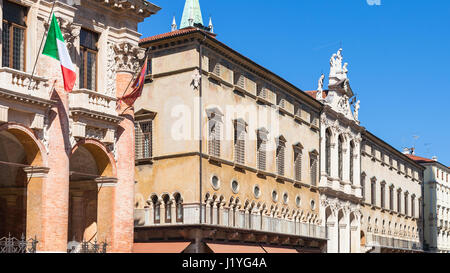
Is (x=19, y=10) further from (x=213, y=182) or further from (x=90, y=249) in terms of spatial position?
(x=213, y=182)

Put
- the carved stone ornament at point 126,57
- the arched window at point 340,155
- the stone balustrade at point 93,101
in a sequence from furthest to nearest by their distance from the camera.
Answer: the arched window at point 340,155 < the carved stone ornament at point 126,57 < the stone balustrade at point 93,101

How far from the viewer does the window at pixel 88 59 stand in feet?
89.3

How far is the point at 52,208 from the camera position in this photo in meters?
24.8

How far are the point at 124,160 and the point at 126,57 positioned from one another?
13.0ft

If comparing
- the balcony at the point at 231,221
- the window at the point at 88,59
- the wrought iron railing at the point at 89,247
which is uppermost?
the window at the point at 88,59

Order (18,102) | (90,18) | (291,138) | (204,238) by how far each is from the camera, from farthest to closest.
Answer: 1. (291,138)
2. (204,238)
3. (90,18)
4. (18,102)

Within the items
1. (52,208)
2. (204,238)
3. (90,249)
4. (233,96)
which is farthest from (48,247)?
(233,96)

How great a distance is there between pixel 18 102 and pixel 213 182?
15887 millimetres

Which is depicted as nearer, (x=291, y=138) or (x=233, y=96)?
(x=233, y=96)

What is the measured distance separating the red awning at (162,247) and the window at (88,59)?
10.3 m

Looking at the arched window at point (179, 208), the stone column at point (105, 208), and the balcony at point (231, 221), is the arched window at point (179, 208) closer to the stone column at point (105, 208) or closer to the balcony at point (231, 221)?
the balcony at point (231, 221)

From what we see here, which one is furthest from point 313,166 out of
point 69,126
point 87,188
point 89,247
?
point 69,126

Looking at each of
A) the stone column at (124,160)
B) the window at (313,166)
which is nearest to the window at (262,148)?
the window at (313,166)

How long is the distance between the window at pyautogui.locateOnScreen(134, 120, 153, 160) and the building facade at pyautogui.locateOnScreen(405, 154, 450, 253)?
54.3 m
